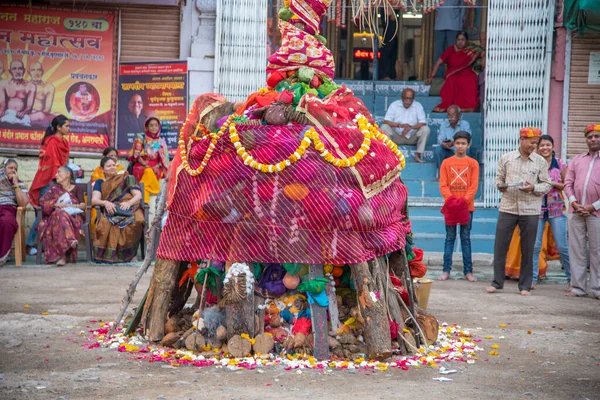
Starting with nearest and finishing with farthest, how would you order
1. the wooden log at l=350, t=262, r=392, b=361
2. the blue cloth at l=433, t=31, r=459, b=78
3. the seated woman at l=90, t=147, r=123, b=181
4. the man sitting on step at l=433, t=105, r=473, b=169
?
the wooden log at l=350, t=262, r=392, b=361 → the seated woman at l=90, t=147, r=123, b=181 → the man sitting on step at l=433, t=105, r=473, b=169 → the blue cloth at l=433, t=31, r=459, b=78

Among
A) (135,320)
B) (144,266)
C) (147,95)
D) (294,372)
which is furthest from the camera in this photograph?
(147,95)

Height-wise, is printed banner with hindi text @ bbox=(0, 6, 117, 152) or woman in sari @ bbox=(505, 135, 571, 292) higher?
printed banner with hindi text @ bbox=(0, 6, 117, 152)

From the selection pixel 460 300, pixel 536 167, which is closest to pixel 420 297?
pixel 460 300

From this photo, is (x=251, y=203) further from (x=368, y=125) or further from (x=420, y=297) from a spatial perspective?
(x=420, y=297)

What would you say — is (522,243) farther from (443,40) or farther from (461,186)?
(443,40)

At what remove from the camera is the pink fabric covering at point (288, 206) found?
6.09 meters

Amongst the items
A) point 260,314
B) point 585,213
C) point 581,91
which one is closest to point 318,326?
point 260,314

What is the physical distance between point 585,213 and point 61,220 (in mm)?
6745

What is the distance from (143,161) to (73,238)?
1783 mm

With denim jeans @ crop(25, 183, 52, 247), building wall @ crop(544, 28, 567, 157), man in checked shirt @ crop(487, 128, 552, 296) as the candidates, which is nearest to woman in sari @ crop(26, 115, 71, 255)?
denim jeans @ crop(25, 183, 52, 247)

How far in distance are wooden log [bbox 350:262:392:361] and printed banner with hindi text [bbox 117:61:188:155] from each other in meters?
8.22

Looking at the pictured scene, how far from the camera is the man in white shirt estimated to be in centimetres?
1458

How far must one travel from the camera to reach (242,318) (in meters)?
6.15

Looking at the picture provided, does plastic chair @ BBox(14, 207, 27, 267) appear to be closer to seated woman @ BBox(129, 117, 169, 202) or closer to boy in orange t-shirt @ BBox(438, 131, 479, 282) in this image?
seated woman @ BBox(129, 117, 169, 202)
